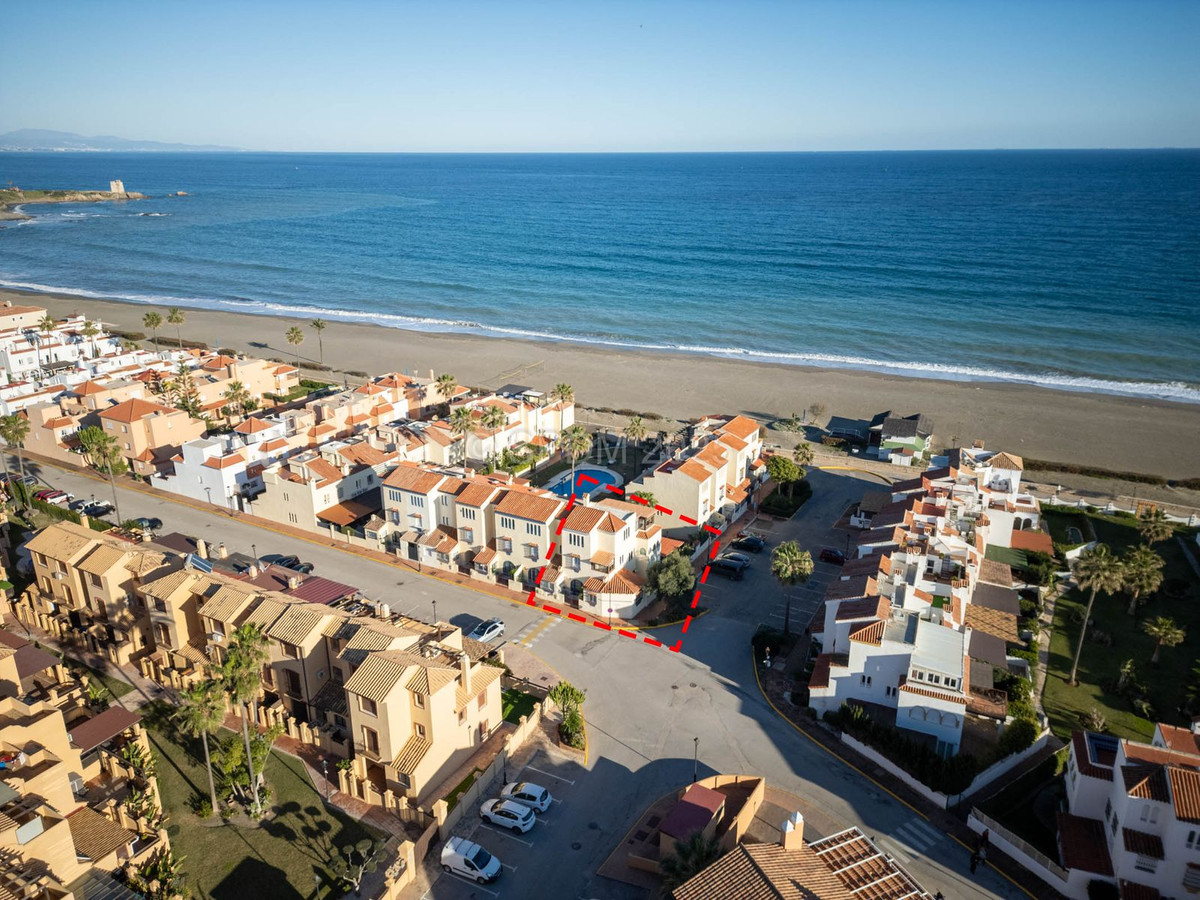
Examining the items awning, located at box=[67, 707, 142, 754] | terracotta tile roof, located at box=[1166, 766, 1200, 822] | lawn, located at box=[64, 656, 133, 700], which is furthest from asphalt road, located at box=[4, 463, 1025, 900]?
awning, located at box=[67, 707, 142, 754]

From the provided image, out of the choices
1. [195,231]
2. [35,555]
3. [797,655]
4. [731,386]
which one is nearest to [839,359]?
[731,386]

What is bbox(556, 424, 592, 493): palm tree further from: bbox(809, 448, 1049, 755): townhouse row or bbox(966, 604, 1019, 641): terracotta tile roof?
bbox(966, 604, 1019, 641): terracotta tile roof

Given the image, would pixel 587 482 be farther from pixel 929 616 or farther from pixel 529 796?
pixel 529 796

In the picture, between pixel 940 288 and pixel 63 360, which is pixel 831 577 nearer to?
pixel 63 360

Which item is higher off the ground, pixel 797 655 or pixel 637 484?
pixel 637 484

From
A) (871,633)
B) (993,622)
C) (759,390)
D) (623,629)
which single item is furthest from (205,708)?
(759,390)
